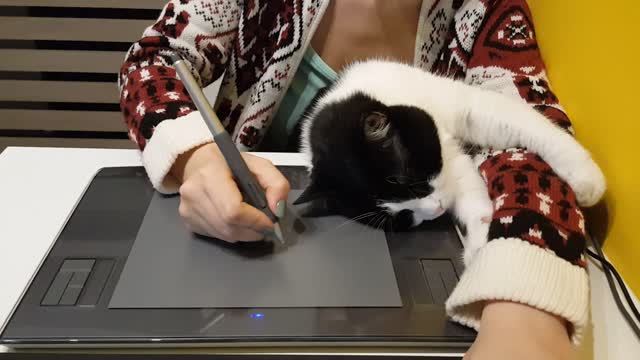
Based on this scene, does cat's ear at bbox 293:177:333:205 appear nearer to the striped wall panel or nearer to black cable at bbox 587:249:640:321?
black cable at bbox 587:249:640:321

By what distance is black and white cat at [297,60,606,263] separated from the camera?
26.6 inches

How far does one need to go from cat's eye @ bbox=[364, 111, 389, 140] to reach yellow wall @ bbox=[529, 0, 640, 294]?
25cm

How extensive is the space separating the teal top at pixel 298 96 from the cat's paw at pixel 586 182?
0.42m

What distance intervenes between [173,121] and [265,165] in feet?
0.46

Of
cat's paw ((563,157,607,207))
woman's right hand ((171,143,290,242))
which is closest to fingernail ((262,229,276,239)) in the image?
woman's right hand ((171,143,290,242))

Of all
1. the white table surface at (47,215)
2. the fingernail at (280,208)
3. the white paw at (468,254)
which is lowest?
the white table surface at (47,215)

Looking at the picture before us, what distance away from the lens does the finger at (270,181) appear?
0.59 metres

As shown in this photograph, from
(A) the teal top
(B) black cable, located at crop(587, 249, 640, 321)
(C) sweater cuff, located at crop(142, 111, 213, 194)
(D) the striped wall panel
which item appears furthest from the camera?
(D) the striped wall panel

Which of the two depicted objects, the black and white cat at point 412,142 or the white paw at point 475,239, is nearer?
the white paw at point 475,239

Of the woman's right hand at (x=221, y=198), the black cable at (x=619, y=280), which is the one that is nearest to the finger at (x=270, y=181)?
the woman's right hand at (x=221, y=198)

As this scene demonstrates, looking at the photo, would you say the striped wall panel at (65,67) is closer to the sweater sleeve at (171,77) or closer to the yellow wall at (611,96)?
the sweater sleeve at (171,77)

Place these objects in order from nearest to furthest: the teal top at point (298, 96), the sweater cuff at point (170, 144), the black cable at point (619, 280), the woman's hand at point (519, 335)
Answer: the woman's hand at point (519, 335)
the black cable at point (619, 280)
the sweater cuff at point (170, 144)
the teal top at point (298, 96)

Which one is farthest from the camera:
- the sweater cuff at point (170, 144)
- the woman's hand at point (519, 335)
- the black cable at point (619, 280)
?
the sweater cuff at point (170, 144)

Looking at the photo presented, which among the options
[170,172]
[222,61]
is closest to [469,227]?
[170,172]
